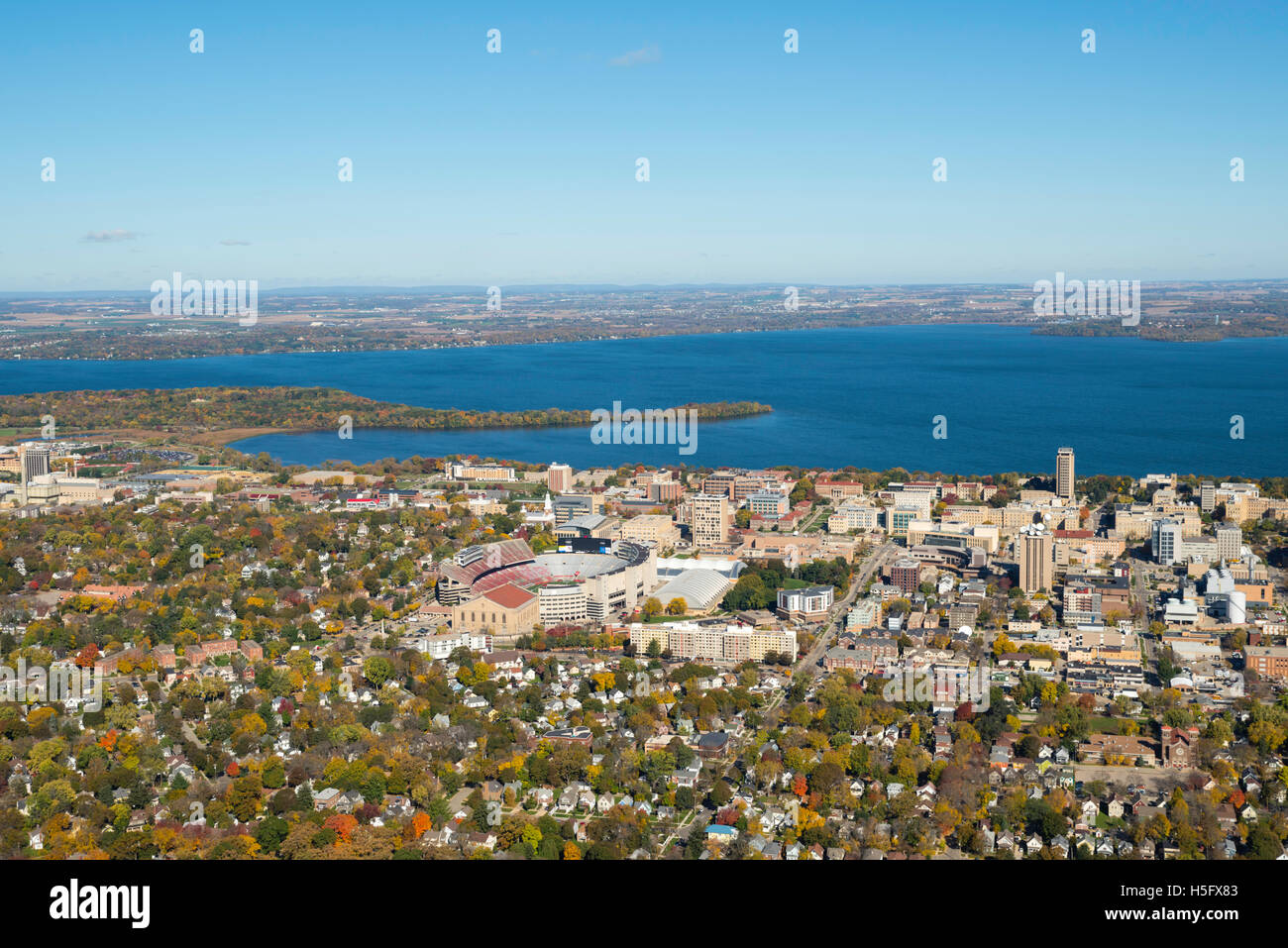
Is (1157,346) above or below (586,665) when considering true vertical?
above

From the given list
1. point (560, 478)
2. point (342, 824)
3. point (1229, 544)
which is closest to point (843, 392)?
point (560, 478)

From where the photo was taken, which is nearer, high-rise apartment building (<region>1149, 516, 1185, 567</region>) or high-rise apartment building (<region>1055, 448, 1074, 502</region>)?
high-rise apartment building (<region>1149, 516, 1185, 567</region>)

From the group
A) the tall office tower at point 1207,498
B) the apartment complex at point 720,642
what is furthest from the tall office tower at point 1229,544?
the apartment complex at point 720,642

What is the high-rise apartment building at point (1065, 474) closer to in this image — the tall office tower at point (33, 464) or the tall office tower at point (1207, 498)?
the tall office tower at point (1207, 498)

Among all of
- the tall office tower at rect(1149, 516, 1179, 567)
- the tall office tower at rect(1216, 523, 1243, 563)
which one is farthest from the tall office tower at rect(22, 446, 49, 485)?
the tall office tower at rect(1216, 523, 1243, 563)

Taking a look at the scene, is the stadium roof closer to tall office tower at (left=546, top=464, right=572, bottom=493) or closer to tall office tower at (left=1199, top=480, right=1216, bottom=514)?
tall office tower at (left=546, top=464, right=572, bottom=493)

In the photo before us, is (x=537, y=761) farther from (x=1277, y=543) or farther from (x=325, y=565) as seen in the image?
(x=1277, y=543)
